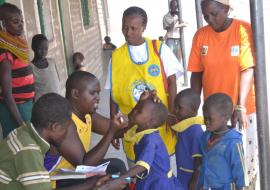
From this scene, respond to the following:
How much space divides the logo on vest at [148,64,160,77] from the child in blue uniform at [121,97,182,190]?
0.33 metres

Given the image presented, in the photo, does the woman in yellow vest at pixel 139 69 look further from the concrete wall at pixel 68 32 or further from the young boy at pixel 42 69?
the concrete wall at pixel 68 32

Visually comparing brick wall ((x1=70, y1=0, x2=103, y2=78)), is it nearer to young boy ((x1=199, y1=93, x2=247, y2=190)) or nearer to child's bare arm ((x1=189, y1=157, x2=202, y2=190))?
child's bare arm ((x1=189, y1=157, x2=202, y2=190))

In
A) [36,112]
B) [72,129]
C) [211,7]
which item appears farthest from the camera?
[211,7]

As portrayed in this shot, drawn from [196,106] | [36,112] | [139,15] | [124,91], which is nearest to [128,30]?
[139,15]

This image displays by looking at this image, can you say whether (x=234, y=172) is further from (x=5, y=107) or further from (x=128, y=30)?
(x=5, y=107)

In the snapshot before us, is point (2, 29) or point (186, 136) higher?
point (2, 29)

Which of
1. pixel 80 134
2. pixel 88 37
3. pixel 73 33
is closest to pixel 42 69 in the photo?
pixel 80 134

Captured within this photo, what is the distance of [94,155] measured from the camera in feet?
7.86

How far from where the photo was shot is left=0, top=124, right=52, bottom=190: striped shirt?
1775 millimetres

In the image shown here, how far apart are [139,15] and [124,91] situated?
0.52m

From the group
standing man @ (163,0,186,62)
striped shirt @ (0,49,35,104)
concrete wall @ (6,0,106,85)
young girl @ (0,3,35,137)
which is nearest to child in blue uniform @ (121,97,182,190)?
young girl @ (0,3,35,137)

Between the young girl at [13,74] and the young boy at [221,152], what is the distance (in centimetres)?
157

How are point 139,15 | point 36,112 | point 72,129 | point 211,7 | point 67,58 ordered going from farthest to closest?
point 67,58, point 139,15, point 211,7, point 72,129, point 36,112

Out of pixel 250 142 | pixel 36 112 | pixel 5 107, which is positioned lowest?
pixel 250 142
